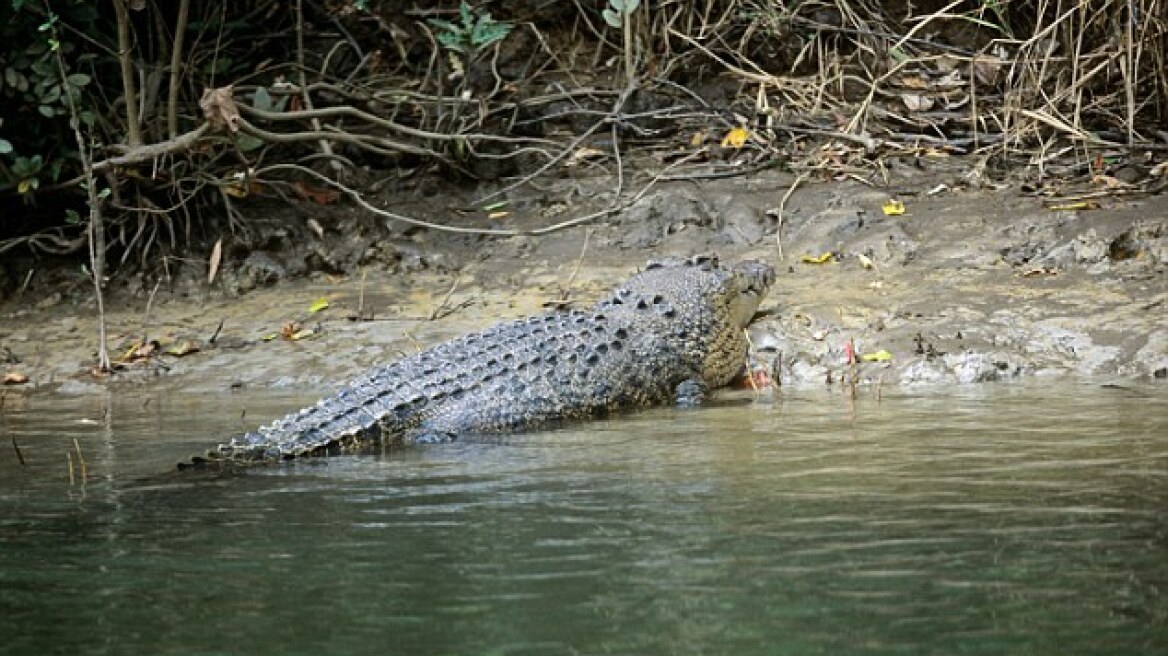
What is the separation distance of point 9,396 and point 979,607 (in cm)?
609

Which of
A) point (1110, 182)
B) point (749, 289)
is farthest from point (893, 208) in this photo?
Answer: point (749, 289)

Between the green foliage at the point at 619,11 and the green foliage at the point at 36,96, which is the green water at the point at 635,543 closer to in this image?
the green foliage at the point at 36,96

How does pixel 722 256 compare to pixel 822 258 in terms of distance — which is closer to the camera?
pixel 822 258

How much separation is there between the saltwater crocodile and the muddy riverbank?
0.36 m

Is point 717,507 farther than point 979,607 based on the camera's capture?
Yes

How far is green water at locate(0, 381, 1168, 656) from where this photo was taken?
9.75ft

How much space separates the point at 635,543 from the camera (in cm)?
374

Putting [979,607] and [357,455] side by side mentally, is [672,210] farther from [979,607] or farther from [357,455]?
[979,607]

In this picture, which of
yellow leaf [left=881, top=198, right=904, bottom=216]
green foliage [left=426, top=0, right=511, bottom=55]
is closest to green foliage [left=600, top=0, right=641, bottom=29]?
green foliage [left=426, top=0, right=511, bottom=55]

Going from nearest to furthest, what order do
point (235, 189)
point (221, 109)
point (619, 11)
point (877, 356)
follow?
1. point (877, 356)
2. point (221, 109)
3. point (235, 189)
4. point (619, 11)

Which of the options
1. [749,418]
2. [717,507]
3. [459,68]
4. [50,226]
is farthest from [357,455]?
[459,68]

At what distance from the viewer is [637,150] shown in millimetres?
10297

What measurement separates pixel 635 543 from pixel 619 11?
284 inches

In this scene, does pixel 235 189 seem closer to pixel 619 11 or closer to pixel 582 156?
pixel 582 156
